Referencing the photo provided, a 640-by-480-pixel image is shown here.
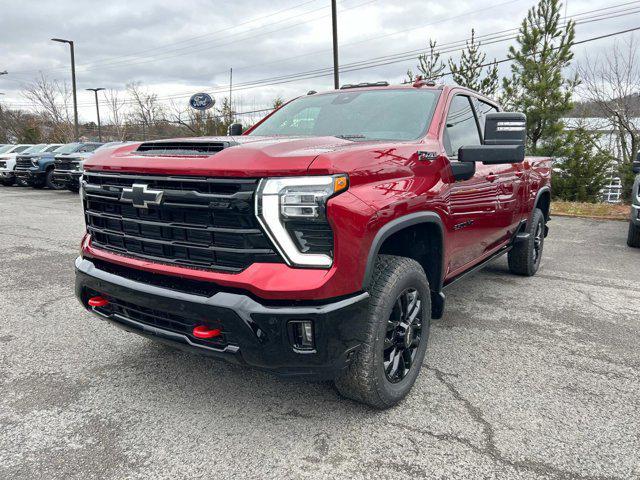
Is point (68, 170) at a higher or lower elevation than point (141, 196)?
lower

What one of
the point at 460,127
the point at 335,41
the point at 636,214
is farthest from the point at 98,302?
the point at 335,41

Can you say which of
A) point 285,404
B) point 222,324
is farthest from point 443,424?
point 222,324

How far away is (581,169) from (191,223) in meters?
13.7

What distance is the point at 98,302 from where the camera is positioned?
112 inches

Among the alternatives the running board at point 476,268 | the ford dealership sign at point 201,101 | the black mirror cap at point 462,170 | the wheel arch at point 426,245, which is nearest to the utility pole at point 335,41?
the ford dealership sign at point 201,101

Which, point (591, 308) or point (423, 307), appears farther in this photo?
point (591, 308)

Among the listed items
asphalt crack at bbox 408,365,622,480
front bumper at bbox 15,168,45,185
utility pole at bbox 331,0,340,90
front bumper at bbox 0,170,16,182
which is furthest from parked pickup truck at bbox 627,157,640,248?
front bumper at bbox 0,170,16,182

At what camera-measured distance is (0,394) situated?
293 centimetres

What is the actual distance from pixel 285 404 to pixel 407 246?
118 centimetres

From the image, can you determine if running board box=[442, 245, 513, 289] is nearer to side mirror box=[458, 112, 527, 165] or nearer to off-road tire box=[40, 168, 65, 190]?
side mirror box=[458, 112, 527, 165]

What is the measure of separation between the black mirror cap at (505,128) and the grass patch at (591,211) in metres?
8.52

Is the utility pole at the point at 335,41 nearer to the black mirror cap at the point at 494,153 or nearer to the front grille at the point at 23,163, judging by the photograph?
the front grille at the point at 23,163

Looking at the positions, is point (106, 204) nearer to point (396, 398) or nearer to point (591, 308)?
point (396, 398)

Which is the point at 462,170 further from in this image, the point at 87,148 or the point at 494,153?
the point at 87,148
